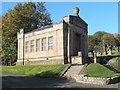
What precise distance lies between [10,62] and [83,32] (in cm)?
1844

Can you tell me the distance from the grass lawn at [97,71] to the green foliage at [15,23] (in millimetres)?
25285

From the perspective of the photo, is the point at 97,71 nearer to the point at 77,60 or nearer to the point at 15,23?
the point at 77,60

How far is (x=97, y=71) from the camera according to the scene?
25578 millimetres

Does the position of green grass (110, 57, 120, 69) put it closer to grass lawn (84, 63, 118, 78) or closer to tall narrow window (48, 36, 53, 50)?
grass lawn (84, 63, 118, 78)

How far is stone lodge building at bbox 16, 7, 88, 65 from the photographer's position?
115 ft

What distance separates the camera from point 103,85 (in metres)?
21.5

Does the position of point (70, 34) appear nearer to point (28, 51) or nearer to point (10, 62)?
point (28, 51)

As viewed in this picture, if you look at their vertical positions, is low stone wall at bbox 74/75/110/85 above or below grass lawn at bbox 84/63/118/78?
below

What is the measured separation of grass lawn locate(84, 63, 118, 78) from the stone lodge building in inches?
277

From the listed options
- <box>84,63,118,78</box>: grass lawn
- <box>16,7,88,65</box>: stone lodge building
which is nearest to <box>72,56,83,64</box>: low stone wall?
<box>16,7,88,65</box>: stone lodge building

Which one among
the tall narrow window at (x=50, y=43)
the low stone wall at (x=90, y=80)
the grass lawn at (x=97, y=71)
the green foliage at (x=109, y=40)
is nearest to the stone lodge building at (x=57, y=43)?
the tall narrow window at (x=50, y=43)

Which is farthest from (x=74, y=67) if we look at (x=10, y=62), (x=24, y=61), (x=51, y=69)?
(x=10, y=62)

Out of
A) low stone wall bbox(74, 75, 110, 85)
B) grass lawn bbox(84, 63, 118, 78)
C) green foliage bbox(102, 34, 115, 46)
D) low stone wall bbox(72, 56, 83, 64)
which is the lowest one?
low stone wall bbox(74, 75, 110, 85)

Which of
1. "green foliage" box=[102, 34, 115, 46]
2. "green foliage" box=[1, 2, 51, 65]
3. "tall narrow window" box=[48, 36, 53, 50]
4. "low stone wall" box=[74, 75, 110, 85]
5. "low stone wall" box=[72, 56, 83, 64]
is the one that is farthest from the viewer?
"green foliage" box=[102, 34, 115, 46]
